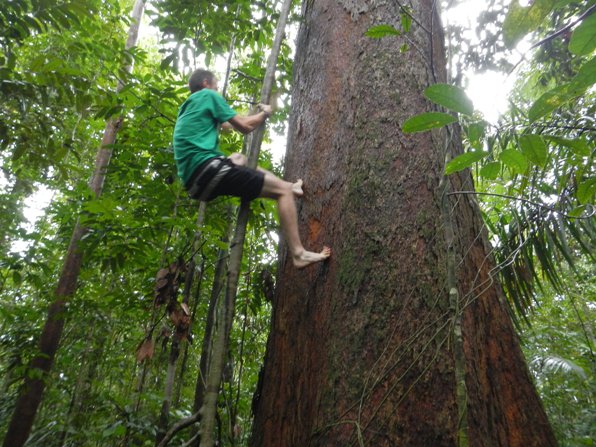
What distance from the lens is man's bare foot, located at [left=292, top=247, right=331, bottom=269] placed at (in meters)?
1.92

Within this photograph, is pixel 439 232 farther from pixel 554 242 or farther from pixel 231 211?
pixel 231 211

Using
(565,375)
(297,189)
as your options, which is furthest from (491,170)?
(565,375)

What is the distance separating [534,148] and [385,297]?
2.90 feet

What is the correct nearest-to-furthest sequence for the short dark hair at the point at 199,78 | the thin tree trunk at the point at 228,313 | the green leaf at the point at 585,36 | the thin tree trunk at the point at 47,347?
1. the green leaf at the point at 585,36
2. the thin tree trunk at the point at 228,313
3. the short dark hair at the point at 199,78
4. the thin tree trunk at the point at 47,347

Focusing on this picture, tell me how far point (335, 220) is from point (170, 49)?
2738mm

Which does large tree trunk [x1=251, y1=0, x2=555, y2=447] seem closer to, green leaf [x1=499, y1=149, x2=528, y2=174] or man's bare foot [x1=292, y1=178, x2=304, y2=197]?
man's bare foot [x1=292, y1=178, x2=304, y2=197]

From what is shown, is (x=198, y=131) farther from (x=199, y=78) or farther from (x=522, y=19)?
(x=522, y=19)

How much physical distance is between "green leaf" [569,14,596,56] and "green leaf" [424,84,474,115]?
181mm

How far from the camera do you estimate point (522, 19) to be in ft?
2.32

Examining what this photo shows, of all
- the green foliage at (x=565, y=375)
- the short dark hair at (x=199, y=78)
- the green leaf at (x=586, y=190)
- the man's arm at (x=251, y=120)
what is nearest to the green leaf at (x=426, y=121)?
the green leaf at (x=586, y=190)

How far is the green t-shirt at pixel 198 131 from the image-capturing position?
2518 millimetres

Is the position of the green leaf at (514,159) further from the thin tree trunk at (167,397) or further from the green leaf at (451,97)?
the thin tree trunk at (167,397)

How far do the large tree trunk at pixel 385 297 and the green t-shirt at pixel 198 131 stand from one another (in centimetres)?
53

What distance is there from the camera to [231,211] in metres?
4.27
